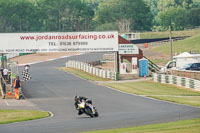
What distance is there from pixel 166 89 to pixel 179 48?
191 ft

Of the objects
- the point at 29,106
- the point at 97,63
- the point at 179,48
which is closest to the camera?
the point at 29,106

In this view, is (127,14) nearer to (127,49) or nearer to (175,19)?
(175,19)

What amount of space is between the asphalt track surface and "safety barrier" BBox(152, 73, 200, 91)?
22.0 ft

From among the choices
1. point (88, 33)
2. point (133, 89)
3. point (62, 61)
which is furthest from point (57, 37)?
point (62, 61)

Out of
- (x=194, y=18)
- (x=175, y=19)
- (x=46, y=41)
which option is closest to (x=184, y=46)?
(x=46, y=41)

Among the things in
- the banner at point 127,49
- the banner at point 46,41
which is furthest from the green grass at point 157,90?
the banner at point 127,49

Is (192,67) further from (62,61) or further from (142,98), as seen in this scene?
(62,61)

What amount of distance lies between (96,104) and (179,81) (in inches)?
624

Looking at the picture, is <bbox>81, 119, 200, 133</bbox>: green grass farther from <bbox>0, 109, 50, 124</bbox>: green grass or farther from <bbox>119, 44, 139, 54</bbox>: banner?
<bbox>119, 44, 139, 54</bbox>: banner

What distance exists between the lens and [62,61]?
307ft

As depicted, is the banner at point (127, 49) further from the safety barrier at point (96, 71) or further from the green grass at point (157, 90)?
the green grass at point (157, 90)

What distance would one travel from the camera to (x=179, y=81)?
47750 mm

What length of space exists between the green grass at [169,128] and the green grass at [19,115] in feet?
23.2

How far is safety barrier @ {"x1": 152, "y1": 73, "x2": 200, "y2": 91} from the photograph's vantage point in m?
44.1
